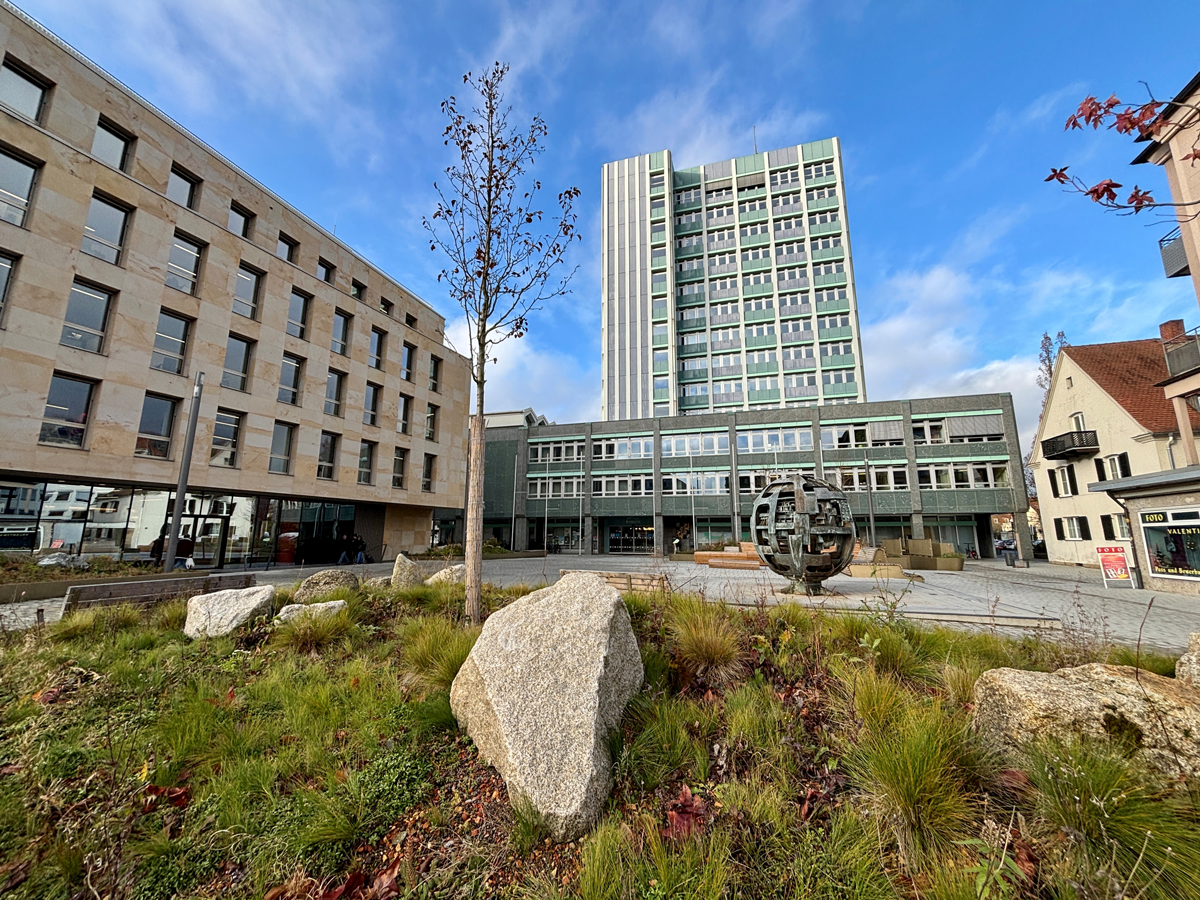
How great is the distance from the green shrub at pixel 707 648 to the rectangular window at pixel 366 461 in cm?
2584

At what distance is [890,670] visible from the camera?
15.2 feet

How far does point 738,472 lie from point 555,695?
135ft

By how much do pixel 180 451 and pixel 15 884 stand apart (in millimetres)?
20620

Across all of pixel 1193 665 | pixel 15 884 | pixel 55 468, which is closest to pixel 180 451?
pixel 55 468

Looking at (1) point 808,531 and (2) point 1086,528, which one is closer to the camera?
(1) point 808,531

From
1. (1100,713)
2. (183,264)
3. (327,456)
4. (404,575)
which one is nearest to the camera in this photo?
(1100,713)

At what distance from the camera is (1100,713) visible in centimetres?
308

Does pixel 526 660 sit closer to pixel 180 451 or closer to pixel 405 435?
pixel 180 451

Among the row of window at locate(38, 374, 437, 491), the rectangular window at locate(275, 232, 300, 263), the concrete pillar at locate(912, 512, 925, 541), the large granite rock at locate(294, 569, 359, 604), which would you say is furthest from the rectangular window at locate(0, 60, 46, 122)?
the concrete pillar at locate(912, 512, 925, 541)

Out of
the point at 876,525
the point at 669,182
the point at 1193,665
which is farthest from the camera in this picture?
the point at 669,182

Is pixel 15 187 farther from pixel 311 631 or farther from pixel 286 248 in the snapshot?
pixel 311 631

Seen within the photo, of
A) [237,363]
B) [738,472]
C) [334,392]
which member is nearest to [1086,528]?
[738,472]

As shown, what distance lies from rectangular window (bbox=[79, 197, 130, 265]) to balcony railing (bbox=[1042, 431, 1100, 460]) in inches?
1760

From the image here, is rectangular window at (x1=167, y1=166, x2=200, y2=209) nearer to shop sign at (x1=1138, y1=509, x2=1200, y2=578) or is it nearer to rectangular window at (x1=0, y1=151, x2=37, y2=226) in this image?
rectangular window at (x1=0, y1=151, x2=37, y2=226)
